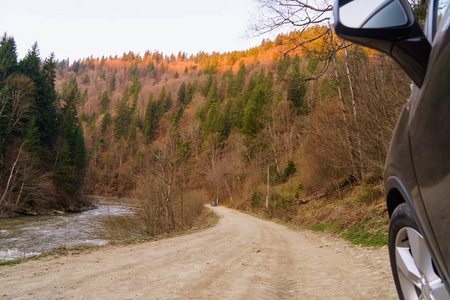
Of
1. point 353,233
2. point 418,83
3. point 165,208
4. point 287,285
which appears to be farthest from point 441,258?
point 165,208

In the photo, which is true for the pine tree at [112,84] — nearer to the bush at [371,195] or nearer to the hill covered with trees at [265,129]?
the hill covered with trees at [265,129]

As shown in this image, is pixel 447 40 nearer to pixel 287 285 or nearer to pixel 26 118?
pixel 287 285

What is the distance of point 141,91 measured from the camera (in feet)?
368

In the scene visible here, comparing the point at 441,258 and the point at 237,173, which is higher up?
the point at 441,258

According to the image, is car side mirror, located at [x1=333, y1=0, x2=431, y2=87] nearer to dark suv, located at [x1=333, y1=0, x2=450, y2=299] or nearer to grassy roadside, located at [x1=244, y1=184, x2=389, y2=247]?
dark suv, located at [x1=333, y1=0, x2=450, y2=299]

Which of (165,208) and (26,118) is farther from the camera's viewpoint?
(26,118)

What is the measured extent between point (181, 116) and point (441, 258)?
270ft

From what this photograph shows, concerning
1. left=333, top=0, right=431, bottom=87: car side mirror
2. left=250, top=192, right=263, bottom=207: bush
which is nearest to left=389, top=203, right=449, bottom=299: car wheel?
left=333, top=0, right=431, bottom=87: car side mirror

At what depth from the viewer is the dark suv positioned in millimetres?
1082

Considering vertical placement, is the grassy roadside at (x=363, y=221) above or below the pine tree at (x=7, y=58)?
below

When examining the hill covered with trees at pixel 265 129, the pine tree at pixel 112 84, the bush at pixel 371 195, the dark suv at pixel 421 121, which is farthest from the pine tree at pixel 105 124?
the dark suv at pixel 421 121

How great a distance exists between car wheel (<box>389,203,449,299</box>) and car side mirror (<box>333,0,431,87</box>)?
78cm

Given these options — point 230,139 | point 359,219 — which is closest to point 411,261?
point 359,219

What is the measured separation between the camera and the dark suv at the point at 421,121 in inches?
42.6
